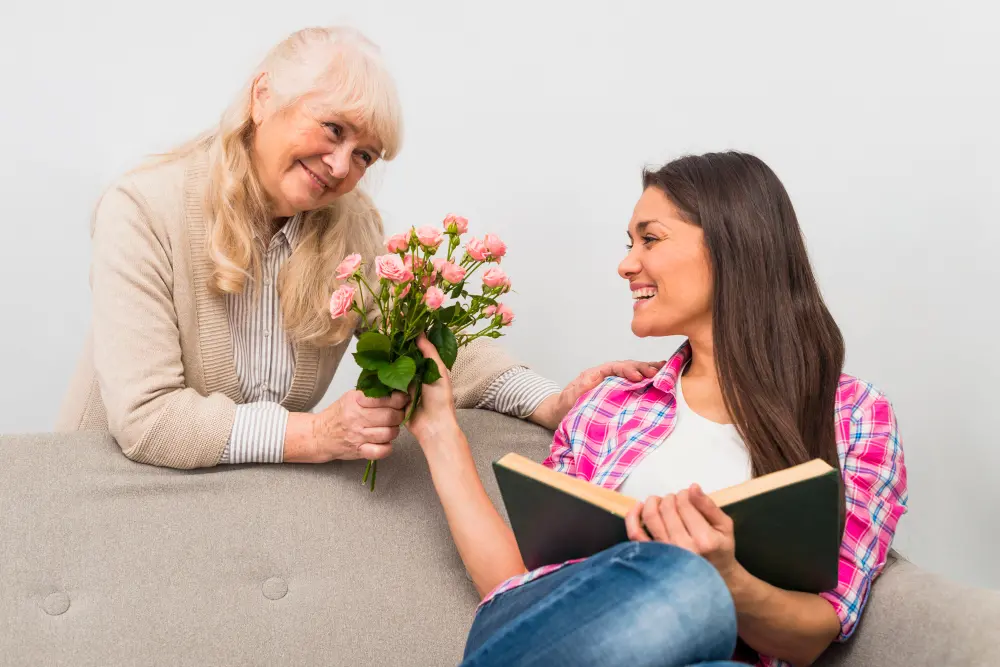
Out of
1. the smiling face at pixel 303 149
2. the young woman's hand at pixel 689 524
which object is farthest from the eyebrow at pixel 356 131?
the young woman's hand at pixel 689 524

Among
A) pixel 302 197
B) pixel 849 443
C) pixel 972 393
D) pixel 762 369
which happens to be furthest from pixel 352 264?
pixel 972 393

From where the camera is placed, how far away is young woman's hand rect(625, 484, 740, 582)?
3.86 feet

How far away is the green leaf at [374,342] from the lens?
1630mm

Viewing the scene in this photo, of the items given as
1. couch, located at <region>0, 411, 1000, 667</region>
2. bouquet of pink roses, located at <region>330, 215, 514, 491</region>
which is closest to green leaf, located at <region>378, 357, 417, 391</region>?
bouquet of pink roses, located at <region>330, 215, 514, 491</region>

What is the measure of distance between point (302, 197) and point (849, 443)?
1.09 meters

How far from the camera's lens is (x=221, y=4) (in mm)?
2744

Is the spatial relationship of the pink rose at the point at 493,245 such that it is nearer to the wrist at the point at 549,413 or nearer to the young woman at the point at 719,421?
the young woman at the point at 719,421

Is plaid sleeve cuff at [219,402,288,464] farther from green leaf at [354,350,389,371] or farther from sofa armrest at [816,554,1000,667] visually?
sofa armrest at [816,554,1000,667]

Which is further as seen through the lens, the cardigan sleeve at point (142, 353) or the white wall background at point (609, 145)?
the white wall background at point (609, 145)

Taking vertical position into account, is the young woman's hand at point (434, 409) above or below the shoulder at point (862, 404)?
below

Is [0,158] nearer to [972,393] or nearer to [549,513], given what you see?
[549,513]

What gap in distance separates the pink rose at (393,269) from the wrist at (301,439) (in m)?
0.37

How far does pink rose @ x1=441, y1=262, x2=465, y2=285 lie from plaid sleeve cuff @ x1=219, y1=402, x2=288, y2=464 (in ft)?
1.47

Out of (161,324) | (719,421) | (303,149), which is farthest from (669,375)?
(161,324)
